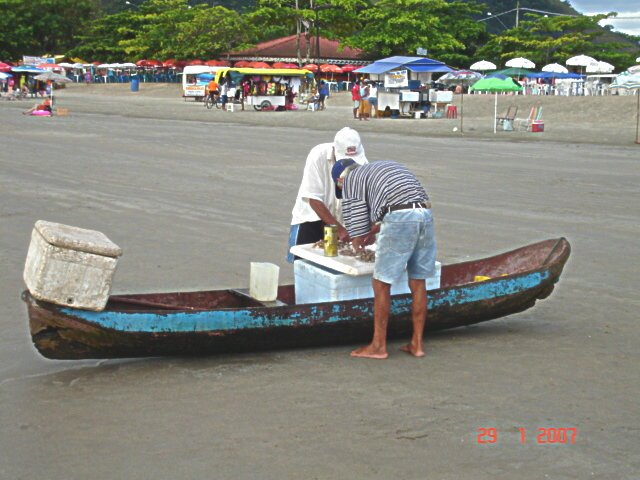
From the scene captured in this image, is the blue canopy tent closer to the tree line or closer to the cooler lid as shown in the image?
the tree line

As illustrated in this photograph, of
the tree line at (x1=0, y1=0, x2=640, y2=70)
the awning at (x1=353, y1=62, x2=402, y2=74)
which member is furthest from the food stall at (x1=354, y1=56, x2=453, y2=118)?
the tree line at (x1=0, y1=0, x2=640, y2=70)

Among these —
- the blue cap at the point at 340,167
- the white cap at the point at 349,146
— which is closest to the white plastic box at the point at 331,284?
the blue cap at the point at 340,167

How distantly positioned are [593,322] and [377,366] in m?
2.22

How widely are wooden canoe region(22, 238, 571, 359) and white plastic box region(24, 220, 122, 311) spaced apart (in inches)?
3.3

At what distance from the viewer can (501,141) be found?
27.8 metres

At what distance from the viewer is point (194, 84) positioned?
A: 58406 millimetres

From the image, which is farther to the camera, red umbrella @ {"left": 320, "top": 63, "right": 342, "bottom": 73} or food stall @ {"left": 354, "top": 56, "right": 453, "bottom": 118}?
red umbrella @ {"left": 320, "top": 63, "right": 342, "bottom": 73}

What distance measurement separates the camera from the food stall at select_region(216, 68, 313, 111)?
147 ft

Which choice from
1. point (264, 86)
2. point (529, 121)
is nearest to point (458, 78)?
point (529, 121)

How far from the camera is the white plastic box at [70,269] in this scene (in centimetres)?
571

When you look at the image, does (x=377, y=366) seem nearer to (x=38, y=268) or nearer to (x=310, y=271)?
(x=310, y=271)

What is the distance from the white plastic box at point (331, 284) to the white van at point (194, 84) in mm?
50616

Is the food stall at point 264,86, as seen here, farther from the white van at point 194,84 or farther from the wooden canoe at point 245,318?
the wooden canoe at point 245,318

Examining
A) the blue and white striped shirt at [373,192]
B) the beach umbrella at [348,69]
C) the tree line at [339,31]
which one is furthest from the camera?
the beach umbrella at [348,69]
